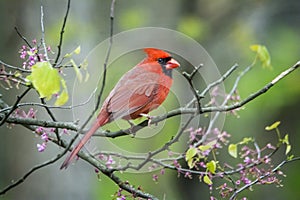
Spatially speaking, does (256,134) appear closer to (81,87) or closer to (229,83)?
(229,83)

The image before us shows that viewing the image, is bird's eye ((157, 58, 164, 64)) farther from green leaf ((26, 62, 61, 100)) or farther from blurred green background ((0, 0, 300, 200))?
blurred green background ((0, 0, 300, 200))

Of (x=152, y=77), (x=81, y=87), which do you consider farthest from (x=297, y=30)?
(x=152, y=77)

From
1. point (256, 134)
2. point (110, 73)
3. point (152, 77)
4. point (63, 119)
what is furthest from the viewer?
point (256, 134)

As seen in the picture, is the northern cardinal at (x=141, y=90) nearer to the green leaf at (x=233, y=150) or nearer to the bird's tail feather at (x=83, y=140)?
the bird's tail feather at (x=83, y=140)

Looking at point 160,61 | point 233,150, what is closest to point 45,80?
point 233,150

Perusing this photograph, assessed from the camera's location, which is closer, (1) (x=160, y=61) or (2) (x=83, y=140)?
(2) (x=83, y=140)

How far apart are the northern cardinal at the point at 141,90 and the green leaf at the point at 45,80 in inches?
27.3

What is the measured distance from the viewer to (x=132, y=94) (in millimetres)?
2486

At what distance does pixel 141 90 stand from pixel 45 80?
3.28 ft

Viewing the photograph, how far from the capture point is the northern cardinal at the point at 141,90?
7.93 feet

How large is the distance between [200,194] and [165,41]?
143 cm

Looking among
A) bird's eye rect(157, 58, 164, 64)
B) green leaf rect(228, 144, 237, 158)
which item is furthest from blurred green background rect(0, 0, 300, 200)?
green leaf rect(228, 144, 237, 158)

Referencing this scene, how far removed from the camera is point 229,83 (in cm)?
582

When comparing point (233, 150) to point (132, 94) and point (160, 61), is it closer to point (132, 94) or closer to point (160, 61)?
point (132, 94)
